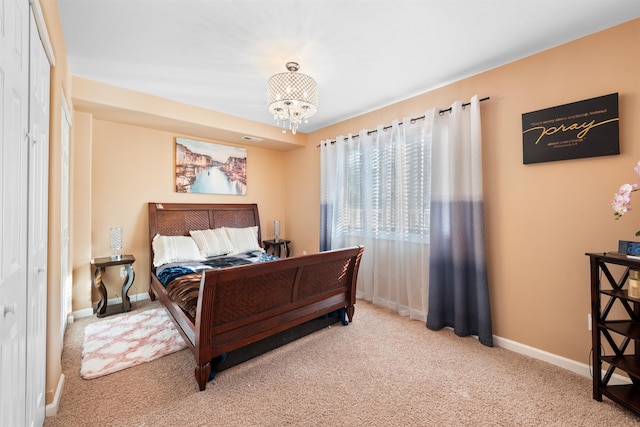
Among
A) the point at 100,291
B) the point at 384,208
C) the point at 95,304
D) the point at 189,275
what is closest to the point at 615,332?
the point at 384,208

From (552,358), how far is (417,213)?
1.72m

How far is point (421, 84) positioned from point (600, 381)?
115 inches

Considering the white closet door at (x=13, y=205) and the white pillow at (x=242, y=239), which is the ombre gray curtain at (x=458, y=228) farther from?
the white closet door at (x=13, y=205)

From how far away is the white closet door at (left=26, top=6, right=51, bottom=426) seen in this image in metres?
1.28

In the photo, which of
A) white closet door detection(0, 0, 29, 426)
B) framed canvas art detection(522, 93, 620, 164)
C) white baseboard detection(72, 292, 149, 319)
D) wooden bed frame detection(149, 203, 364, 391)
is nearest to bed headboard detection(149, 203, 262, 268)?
white baseboard detection(72, 292, 149, 319)

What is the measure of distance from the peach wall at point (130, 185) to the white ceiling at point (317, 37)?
93 cm

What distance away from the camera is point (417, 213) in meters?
3.12

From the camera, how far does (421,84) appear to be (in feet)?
9.60

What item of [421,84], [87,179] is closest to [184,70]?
[87,179]

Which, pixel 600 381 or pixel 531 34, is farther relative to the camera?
pixel 531 34

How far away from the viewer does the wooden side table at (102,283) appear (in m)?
3.11

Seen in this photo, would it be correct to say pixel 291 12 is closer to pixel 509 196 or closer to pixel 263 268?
pixel 263 268

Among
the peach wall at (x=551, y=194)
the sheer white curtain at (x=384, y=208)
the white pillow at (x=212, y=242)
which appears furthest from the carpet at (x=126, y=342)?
the peach wall at (x=551, y=194)

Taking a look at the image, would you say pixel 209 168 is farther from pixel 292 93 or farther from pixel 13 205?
pixel 13 205
